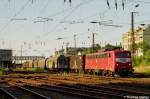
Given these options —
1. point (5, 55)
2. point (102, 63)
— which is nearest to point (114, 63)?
point (102, 63)

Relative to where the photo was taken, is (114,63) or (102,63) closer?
(114,63)

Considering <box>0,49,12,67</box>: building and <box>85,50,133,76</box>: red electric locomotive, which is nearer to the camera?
<box>85,50,133,76</box>: red electric locomotive

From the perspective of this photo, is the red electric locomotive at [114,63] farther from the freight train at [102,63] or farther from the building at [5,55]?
the building at [5,55]

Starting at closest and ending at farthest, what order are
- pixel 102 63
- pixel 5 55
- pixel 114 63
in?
pixel 114 63 < pixel 102 63 < pixel 5 55

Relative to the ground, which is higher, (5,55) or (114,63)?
(5,55)

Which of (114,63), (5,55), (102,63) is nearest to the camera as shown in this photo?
(114,63)

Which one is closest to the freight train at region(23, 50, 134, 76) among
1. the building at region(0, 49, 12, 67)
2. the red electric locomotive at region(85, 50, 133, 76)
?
the red electric locomotive at region(85, 50, 133, 76)

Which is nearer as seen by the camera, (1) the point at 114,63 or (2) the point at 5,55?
(1) the point at 114,63

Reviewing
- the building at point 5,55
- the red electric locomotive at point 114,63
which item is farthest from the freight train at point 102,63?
the building at point 5,55

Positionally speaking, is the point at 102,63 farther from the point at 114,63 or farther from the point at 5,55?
the point at 5,55

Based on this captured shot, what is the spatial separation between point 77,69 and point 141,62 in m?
15.9

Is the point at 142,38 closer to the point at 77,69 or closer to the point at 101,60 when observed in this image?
the point at 77,69

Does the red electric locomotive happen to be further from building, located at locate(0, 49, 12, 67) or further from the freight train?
building, located at locate(0, 49, 12, 67)

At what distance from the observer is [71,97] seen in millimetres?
21688
